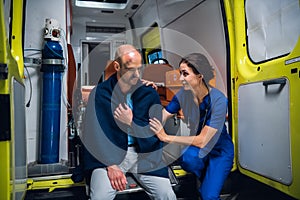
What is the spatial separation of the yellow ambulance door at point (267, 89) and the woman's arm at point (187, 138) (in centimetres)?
35

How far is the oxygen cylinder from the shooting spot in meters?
2.29

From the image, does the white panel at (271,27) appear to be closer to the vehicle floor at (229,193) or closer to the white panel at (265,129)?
the white panel at (265,129)

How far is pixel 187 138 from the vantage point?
7.23 feet

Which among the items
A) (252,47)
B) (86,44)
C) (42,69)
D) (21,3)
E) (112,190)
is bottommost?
(112,190)

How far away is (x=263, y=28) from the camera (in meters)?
2.08

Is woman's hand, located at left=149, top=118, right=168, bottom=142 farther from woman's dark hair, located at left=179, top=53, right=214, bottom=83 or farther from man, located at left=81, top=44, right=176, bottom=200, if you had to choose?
woman's dark hair, located at left=179, top=53, right=214, bottom=83

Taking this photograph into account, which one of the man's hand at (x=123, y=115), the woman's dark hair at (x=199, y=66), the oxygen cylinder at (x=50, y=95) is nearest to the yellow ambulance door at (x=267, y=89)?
the woman's dark hair at (x=199, y=66)

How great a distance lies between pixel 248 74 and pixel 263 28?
1.29 feet

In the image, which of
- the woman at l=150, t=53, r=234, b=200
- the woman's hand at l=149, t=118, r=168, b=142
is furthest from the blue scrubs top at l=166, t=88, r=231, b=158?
the woman's hand at l=149, t=118, r=168, b=142

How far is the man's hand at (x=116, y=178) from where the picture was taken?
1.87m

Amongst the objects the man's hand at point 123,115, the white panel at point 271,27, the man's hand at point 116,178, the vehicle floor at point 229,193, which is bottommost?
the vehicle floor at point 229,193

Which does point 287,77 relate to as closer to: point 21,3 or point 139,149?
point 139,149

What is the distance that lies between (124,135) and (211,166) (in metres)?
0.77

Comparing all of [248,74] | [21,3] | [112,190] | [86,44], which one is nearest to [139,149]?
[112,190]
